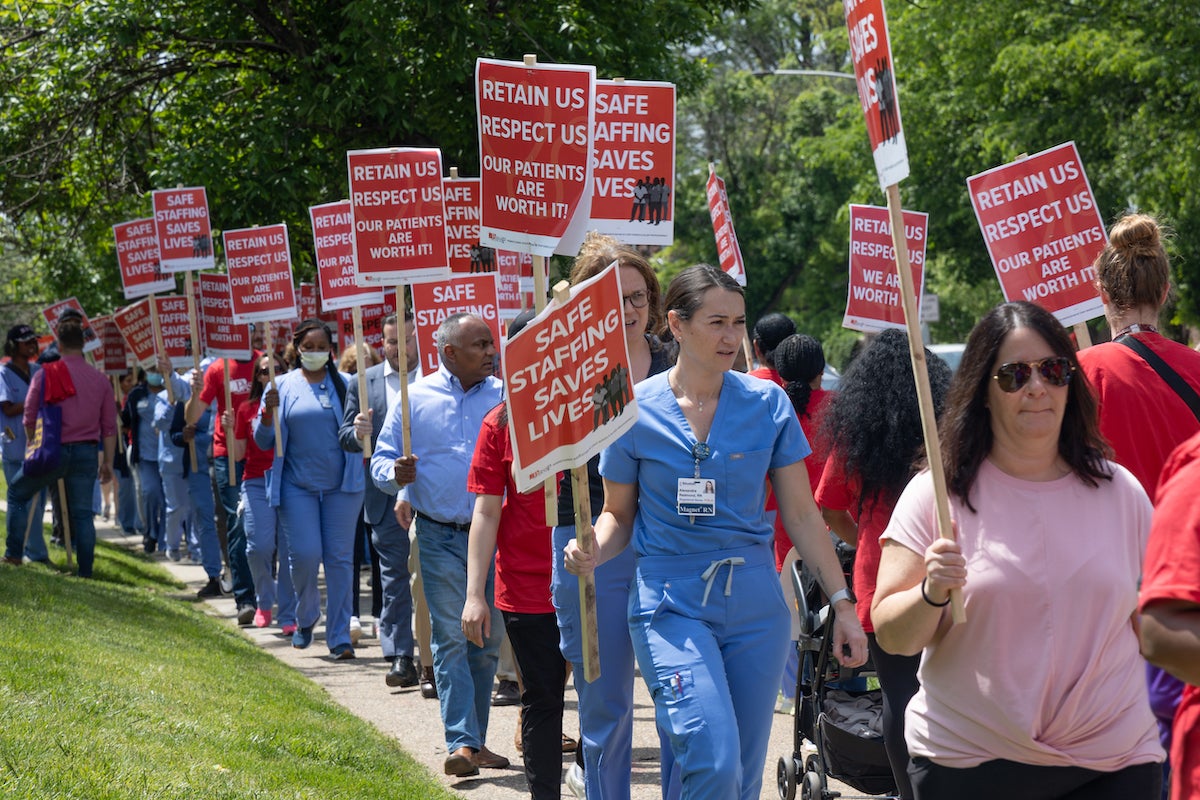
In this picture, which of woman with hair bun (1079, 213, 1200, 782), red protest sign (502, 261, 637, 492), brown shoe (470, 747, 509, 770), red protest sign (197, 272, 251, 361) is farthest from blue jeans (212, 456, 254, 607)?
woman with hair bun (1079, 213, 1200, 782)

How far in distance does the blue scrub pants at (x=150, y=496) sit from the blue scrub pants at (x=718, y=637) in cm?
1489

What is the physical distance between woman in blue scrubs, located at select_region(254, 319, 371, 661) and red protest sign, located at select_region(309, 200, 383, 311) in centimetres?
77

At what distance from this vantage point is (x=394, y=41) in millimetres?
15852

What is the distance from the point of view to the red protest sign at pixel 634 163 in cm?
895

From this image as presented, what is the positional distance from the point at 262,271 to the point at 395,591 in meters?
3.82

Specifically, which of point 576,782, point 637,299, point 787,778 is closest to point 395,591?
point 576,782

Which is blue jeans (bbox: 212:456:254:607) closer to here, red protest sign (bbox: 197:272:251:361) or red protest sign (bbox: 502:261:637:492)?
red protest sign (bbox: 197:272:251:361)

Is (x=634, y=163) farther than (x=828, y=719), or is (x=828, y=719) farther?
(x=634, y=163)

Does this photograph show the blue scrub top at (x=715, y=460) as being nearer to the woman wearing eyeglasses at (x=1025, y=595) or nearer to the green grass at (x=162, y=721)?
the woman wearing eyeglasses at (x=1025, y=595)

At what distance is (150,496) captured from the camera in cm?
1934

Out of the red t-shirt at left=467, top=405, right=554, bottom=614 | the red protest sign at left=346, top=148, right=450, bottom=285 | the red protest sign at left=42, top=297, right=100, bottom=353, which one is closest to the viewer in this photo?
the red t-shirt at left=467, top=405, right=554, bottom=614

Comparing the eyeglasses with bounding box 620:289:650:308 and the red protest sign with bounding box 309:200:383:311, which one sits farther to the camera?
the red protest sign with bounding box 309:200:383:311

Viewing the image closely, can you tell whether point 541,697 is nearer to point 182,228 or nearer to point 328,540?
point 328,540

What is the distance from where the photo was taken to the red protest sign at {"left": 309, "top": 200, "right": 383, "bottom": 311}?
1200 cm
